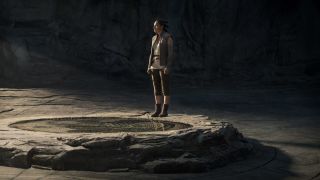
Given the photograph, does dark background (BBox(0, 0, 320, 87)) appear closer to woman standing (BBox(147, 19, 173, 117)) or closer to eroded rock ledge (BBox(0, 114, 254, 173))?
woman standing (BBox(147, 19, 173, 117))

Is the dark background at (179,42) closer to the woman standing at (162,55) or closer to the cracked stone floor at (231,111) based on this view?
the cracked stone floor at (231,111)

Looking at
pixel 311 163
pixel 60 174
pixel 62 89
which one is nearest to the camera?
pixel 60 174

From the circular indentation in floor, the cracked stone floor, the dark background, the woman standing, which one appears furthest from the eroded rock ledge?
the dark background

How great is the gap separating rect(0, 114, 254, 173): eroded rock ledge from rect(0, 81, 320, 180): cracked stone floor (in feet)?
0.31

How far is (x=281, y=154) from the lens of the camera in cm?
495

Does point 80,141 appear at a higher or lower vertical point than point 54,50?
lower

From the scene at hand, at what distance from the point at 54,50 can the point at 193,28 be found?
3157 millimetres

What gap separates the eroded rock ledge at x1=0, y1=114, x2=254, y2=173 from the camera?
4.12 m

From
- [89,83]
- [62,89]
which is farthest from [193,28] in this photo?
[62,89]

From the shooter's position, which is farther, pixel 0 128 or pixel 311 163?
pixel 0 128

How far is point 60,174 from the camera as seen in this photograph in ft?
12.9

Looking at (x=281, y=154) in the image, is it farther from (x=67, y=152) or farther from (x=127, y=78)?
(x=127, y=78)

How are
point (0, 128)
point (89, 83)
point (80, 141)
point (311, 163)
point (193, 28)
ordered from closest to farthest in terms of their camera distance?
1. point (80, 141)
2. point (311, 163)
3. point (0, 128)
4. point (89, 83)
5. point (193, 28)

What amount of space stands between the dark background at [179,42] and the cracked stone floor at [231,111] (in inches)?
33.0
